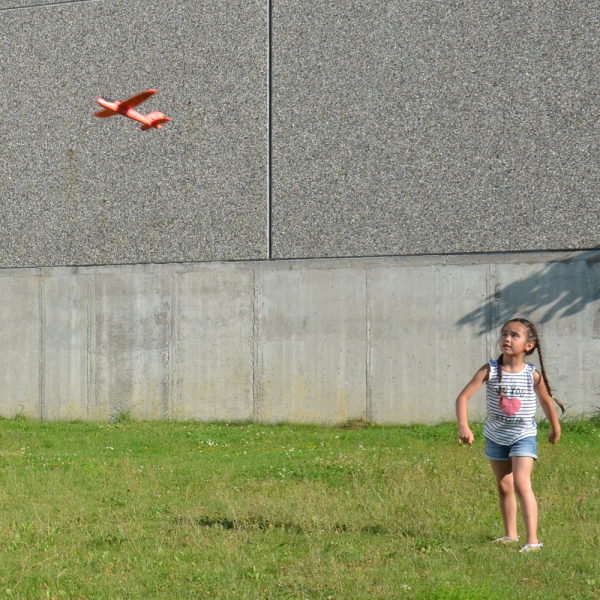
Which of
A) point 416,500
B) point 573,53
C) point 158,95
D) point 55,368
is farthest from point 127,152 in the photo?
point 416,500

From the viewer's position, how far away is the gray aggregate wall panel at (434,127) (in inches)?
567

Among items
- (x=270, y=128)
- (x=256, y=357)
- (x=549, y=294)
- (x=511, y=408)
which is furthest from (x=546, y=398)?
→ (x=270, y=128)

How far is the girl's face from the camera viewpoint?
21.8 ft

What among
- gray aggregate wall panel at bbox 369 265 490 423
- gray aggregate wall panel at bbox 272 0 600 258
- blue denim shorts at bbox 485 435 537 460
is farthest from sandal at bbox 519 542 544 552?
gray aggregate wall panel at bbox 272 0 600 258

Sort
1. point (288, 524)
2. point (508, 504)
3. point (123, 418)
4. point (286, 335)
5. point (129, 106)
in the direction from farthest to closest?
1. point (123, 418)
2. point (286, 335)
3. point (129, 106)
4. point (288, 524)
5. point (508, 504)

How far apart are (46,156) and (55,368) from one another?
13.8ft

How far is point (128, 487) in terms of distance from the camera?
9070mm

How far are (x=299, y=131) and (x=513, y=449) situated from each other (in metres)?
10.1

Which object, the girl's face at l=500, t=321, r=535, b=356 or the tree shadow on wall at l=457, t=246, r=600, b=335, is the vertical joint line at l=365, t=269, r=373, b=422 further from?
the girl's face at l=500, t=321, r=535, b=356

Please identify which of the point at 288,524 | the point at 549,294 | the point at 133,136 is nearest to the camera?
the point at 288,524

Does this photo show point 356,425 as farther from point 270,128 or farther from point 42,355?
point 42,355

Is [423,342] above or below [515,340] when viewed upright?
below

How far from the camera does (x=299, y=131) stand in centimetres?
1570

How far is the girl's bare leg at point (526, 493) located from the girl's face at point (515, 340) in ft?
2.67
